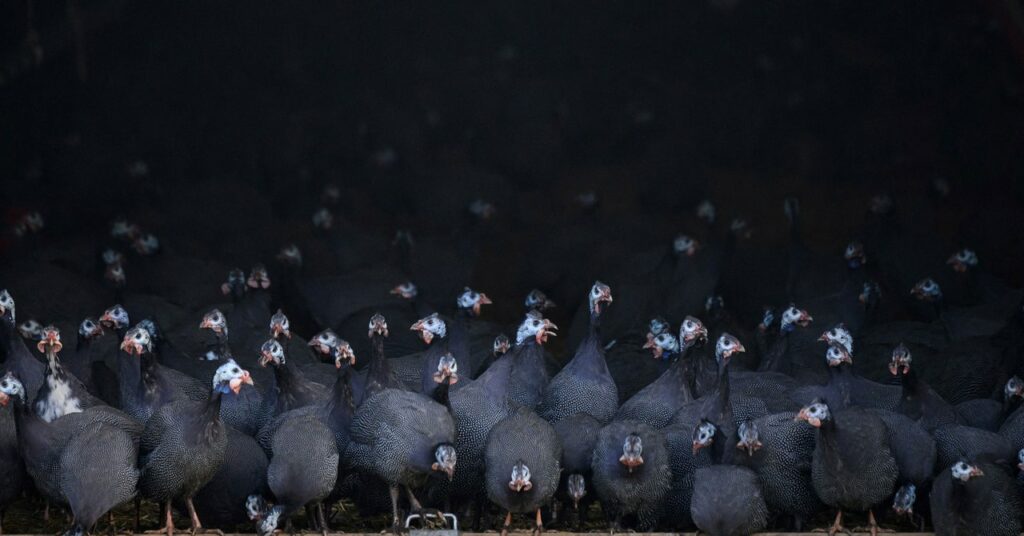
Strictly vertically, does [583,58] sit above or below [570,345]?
above

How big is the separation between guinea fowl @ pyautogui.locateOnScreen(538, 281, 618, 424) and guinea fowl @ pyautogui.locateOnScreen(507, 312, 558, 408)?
0.11m

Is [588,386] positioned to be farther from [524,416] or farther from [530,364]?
[524,416]

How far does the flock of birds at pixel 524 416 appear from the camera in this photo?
7785mm

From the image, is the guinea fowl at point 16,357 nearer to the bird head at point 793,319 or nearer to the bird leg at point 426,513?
the bird leg at point 426,513

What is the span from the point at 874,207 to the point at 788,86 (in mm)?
5196

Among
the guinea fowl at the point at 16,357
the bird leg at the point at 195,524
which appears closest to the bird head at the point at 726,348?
the bird leg at the point at 195,524

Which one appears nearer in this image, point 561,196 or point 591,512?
point 591,512

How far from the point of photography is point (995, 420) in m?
8.93

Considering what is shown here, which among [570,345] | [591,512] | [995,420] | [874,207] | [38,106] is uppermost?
[38,106]

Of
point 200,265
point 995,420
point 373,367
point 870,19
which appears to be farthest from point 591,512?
point 870,19

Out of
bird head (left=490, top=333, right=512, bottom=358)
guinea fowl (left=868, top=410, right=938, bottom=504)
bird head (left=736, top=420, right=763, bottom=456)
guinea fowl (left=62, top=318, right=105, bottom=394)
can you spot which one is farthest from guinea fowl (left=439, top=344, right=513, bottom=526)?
guinea fowl (left=62, top=318, right=105, bottom=394)

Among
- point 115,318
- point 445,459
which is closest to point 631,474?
point 445,459

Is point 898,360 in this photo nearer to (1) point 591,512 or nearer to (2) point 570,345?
(1) point 591,512

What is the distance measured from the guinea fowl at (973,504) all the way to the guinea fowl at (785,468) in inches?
27.3
